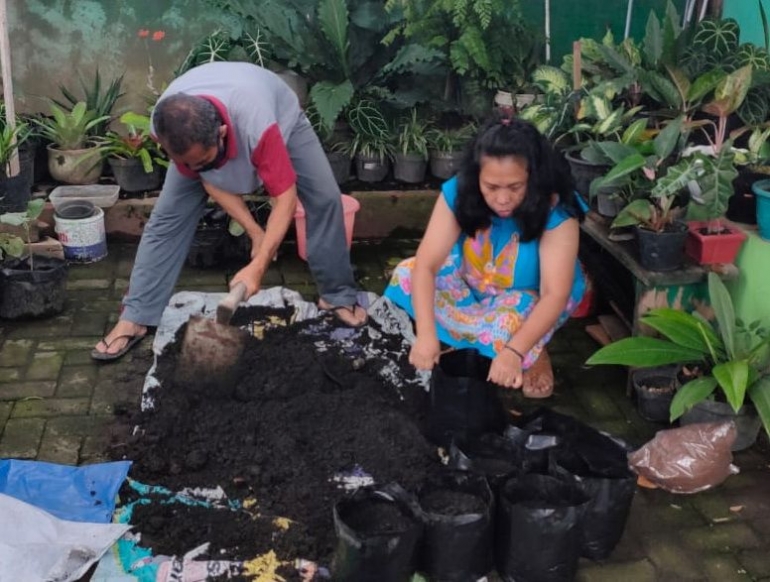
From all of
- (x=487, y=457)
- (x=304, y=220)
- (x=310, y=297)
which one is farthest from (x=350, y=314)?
(x=487, y=457)

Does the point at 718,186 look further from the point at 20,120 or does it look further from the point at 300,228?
the point at 20,120

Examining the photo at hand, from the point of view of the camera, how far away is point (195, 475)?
10.8 ft

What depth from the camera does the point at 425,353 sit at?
3.36m

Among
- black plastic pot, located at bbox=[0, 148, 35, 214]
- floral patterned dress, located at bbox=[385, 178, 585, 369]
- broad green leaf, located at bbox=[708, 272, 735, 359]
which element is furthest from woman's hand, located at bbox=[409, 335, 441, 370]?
black plastic pot, located at bbox=[0, 148, 35, 214]

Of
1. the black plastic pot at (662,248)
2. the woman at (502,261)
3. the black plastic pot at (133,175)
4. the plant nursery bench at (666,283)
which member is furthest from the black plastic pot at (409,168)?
the black plastic pot at (662,248)

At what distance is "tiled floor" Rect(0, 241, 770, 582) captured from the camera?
305cm

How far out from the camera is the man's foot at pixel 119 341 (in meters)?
4.13

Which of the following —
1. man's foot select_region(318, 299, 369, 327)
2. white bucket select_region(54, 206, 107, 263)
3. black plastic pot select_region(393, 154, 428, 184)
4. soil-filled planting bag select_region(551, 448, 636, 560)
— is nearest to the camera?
soil-filled planting bag select_region(551, 448, 636, 560)

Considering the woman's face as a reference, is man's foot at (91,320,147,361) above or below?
below

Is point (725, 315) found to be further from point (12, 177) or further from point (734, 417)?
point (12, 177)

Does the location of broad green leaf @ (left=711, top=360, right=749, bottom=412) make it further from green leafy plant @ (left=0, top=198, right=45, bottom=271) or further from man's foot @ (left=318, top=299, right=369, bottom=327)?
green leafy plant @ (left=0, top=198, right=45, bottom=271)

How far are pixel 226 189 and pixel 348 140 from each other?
201cm

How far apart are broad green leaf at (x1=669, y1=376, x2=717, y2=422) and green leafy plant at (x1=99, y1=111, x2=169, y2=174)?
3.36 meters

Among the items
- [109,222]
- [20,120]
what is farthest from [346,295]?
[20,120]
